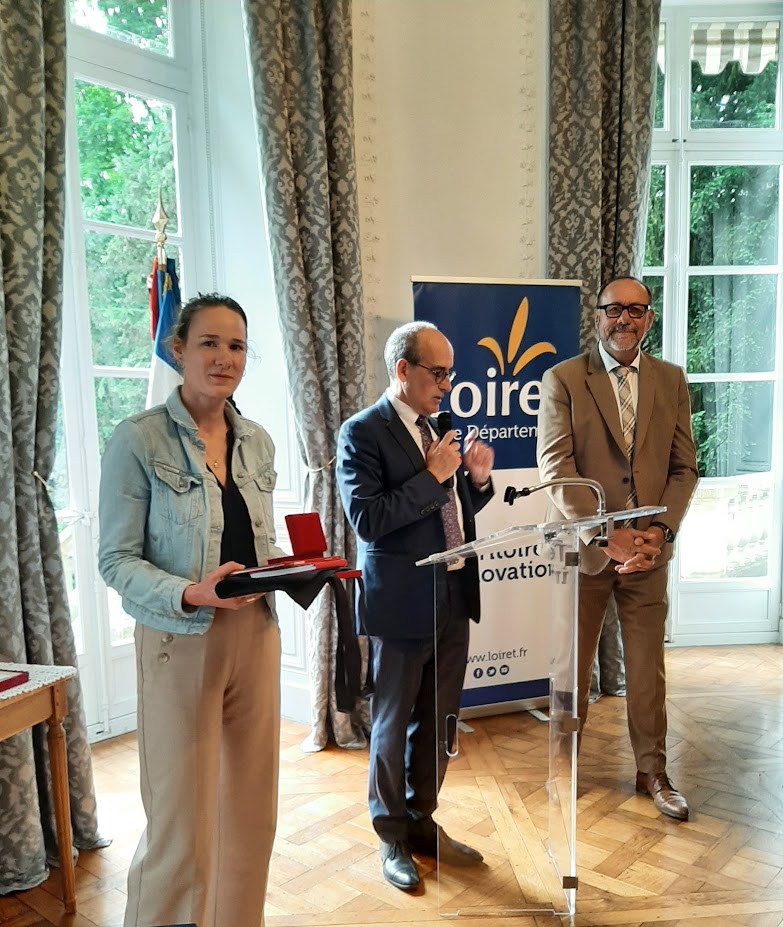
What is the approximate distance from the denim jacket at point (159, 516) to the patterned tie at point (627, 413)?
157 cm

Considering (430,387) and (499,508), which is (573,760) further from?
(499,508)

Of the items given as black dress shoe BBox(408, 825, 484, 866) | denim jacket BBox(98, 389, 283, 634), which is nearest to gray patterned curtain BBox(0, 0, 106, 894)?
denim jacket BBox(98, 389, 283, 634)

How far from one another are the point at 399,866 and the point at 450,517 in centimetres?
104

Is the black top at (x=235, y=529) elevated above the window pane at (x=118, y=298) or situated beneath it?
situated beneath

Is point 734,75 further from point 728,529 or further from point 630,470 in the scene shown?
point 630,470

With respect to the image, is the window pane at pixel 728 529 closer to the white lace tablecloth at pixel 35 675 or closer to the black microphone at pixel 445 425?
the black microphone at pixel 445 425

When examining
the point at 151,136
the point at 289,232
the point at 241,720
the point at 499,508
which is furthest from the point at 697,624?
the point at 151,136

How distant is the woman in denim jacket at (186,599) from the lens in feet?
4.96

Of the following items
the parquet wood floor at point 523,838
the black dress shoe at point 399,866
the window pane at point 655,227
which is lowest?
the parquet wood floor at point 523,838

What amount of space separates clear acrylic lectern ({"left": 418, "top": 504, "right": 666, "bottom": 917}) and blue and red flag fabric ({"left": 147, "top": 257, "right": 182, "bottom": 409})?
1.45 meters

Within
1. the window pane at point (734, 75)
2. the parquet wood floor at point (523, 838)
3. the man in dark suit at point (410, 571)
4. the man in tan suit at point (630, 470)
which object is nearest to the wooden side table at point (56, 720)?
the parquet wood floor at point (523, 838)

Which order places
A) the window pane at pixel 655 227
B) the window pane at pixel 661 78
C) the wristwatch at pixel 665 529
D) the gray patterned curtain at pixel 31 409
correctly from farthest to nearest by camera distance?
the window pane at pixel 655 227 < the window pane at pixel 661 78 < the wristwatch at pixel 665 529 < the gray patterned curtain at pixel 31 409

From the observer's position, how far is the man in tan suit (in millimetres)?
2631

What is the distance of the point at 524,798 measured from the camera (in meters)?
2.01
